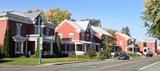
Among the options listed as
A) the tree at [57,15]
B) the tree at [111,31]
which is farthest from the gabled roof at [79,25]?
the tree at [111,31]

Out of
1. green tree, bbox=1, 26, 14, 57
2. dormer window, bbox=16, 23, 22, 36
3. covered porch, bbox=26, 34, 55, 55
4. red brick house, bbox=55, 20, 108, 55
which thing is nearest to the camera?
green tree, bbox=1, 26, 14, 57

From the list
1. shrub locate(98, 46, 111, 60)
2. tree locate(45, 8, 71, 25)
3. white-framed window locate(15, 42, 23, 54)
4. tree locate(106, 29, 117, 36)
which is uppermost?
tree locate(45, 8, 71, 25)

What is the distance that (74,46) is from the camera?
86812 mm

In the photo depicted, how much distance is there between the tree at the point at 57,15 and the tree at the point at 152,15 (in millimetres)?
99423

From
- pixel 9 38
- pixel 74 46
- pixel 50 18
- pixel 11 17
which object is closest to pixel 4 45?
pixel 9 38

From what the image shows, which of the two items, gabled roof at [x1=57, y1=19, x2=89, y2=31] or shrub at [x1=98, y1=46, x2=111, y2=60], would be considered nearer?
shrub at [x1=98, y1=46, x2=111, y2=60]

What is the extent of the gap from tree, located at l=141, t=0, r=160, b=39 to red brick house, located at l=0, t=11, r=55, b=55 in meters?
36.6

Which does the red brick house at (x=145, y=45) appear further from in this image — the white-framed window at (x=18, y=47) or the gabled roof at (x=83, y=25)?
the white-framed window at (x=18, y=47)

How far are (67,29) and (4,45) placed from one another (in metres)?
32.5

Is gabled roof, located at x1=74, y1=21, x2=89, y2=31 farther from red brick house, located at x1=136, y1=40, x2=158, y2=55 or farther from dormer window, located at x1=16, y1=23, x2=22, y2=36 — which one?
Answer: red brick house, located at x1=136, y1=40, x2=158, y2=55

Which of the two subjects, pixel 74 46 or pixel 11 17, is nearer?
pixel 11 17

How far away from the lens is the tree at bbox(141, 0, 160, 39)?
74.7 ft

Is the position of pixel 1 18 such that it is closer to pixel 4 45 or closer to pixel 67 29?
pixel 4 45

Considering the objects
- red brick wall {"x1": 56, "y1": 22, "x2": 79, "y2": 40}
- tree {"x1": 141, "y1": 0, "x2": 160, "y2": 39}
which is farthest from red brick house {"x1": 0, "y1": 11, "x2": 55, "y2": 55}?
tree {"x1": 141, "y1": 0, "x2": 160, "y2": 39}
